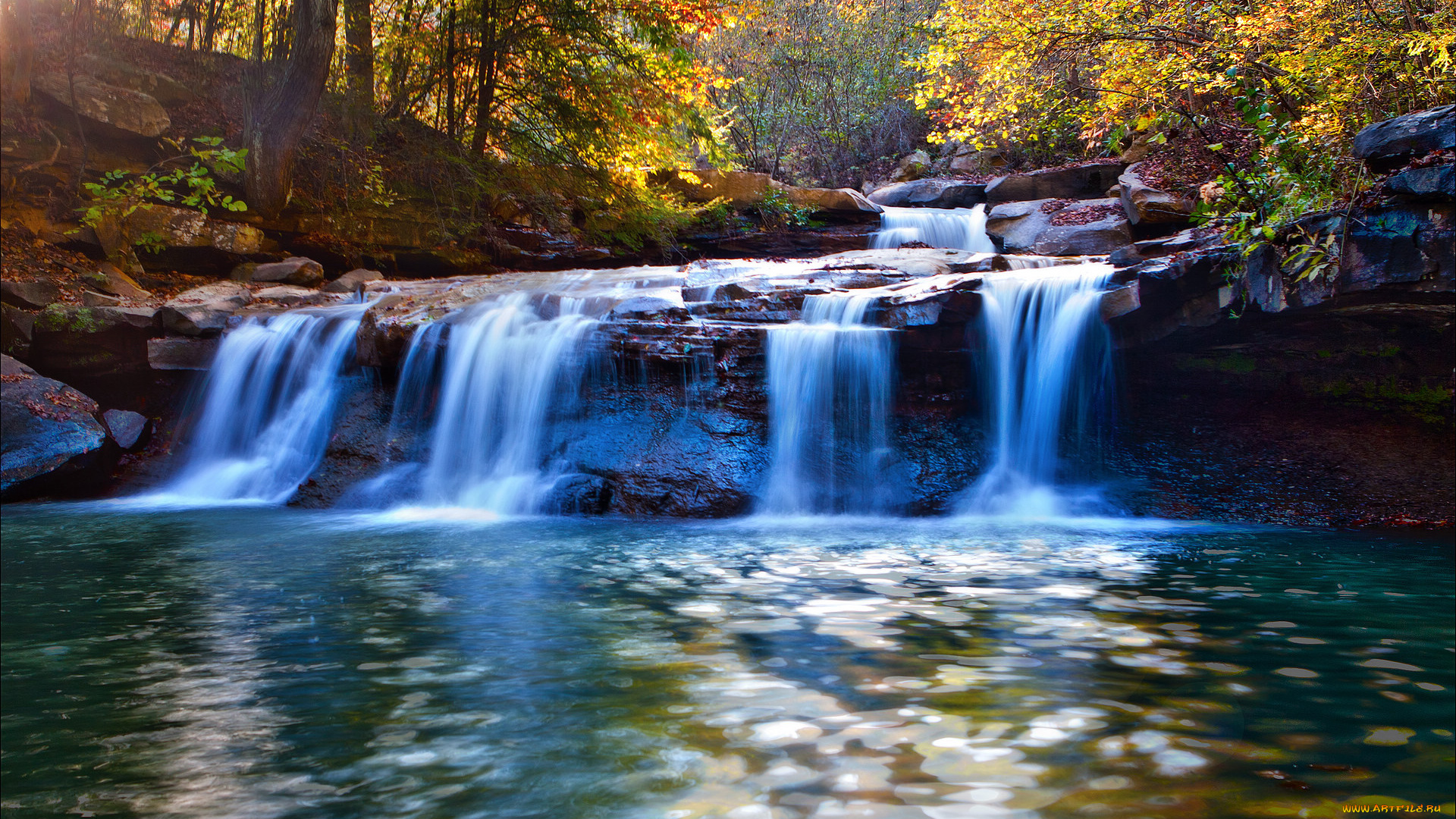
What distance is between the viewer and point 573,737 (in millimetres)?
2414

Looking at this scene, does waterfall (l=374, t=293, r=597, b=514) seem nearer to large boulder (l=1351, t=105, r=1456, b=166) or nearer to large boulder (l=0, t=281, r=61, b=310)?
large boulder (l=0, t=281, r=61, b=310)

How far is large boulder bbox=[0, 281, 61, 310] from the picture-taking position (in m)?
9.92

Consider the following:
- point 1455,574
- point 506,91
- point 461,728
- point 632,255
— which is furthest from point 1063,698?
point 506,91

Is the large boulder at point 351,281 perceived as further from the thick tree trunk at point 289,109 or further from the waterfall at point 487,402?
the waterfall at point 487,402

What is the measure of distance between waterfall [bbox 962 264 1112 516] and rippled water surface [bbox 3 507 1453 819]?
9.78ft

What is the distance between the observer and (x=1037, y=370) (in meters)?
8.41

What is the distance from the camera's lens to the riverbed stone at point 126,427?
9695 mm

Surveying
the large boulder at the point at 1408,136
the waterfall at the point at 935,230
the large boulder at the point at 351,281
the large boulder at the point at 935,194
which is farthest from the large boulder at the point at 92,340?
the large boulder at the point at 935,194

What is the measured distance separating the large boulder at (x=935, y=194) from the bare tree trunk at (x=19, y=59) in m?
15.7

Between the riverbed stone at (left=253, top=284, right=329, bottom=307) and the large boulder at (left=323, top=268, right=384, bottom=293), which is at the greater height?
the large boulder at (left=323, top=268, right=384, bottom=293)

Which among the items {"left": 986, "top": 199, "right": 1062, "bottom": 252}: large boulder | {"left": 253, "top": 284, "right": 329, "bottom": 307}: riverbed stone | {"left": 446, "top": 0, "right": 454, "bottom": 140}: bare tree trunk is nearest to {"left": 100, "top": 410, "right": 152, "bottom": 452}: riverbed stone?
{"left": 253, "top": 284, "right": 329, "bottom": 307}: riverbed stone

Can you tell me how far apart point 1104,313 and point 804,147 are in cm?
2051

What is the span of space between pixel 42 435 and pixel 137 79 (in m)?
6.99

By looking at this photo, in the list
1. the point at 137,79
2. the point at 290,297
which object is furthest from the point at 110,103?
the point at 290,297
